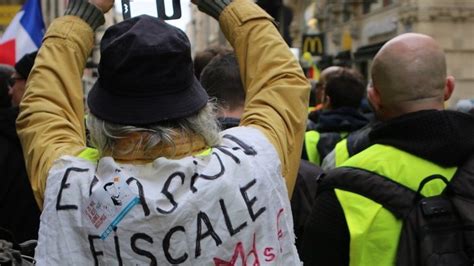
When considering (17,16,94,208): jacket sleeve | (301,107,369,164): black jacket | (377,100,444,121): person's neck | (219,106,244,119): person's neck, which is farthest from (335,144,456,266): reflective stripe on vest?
(301,107,369,164): black jacket

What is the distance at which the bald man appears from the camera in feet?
8.99

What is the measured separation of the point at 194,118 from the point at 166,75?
129mm

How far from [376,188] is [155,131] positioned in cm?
99

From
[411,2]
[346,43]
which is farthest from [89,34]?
[346,43]

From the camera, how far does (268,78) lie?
2332 mm

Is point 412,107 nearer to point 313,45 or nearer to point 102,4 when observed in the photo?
point 102,4

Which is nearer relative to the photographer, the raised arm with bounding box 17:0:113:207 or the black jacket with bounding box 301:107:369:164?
the raised arm with bounding box 17:0:113:207

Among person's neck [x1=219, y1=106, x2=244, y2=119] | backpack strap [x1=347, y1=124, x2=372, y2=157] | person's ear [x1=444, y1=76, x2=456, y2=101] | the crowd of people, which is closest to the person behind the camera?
the crowd of people

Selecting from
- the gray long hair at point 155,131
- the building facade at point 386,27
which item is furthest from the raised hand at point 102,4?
the building facade at point 386,27

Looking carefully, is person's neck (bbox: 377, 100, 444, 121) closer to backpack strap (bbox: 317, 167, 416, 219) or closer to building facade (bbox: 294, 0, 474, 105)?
backpack strap (bbox: 317, 167, 416, 219)

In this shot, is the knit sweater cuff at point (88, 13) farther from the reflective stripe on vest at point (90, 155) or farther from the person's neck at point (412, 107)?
the person's neck at point (412, 107)

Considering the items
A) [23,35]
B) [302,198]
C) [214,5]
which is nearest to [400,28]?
[23,35]

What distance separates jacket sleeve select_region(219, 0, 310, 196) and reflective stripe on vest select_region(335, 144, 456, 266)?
47 cm

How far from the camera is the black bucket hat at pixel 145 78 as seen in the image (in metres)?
2.04
